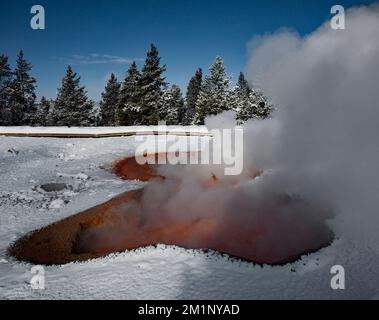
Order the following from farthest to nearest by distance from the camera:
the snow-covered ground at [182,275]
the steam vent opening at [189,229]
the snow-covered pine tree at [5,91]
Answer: the snow-covered pine tree at [5,91] < the steam vent opening at [189,229] < the snow-covered ground at [182,275]

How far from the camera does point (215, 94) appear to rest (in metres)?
44.5

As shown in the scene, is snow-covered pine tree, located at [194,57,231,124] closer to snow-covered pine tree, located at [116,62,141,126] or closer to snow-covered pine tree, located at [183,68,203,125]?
snow-covered pine tree, located at [116,62,141,126]

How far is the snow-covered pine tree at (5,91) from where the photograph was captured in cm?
4191

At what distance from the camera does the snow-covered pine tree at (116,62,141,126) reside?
43.5 m

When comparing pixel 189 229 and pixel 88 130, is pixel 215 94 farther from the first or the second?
pixel 189 229

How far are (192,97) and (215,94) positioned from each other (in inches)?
848

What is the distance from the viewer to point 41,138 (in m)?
28.3

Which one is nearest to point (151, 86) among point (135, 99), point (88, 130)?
point (135, 99)

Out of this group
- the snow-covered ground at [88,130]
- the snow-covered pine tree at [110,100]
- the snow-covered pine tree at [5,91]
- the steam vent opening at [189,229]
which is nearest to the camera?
the steam vent opening at [189,229]

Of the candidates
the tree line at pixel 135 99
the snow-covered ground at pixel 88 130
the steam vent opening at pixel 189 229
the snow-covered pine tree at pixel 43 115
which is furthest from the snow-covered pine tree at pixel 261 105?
the snow-covered pine tree at pixel 43 115

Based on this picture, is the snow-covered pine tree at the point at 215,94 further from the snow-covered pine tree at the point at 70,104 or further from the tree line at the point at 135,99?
the snow-covered pine tree at the point at 70,104

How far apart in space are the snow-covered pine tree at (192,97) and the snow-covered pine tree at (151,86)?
2083 cm
